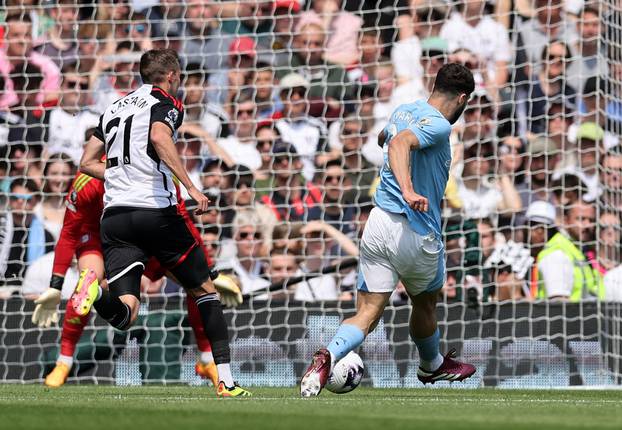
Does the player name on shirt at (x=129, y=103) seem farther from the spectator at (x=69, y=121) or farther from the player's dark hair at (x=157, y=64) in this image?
the spectator at (x=69, y=121)

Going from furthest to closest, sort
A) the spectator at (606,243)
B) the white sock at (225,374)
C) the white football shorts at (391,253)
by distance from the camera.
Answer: the spectator at (606,243)
the white sock at (225,374)
the white football shorts at (391,253)

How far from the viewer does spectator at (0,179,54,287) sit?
11.3m

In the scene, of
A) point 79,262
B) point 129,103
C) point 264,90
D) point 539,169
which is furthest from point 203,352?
point 264,90

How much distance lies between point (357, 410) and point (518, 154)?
6295mm

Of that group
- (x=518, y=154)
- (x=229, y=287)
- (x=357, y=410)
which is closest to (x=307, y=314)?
(x=229, y=287)

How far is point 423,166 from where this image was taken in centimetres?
677

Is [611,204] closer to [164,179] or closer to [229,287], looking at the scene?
[229,287]

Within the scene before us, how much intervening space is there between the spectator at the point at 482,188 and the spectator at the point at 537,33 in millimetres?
904

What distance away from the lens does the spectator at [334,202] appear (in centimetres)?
1148

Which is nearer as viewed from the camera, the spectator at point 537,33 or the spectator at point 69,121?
the spectator at point 537,33

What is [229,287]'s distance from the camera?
8.68 metres

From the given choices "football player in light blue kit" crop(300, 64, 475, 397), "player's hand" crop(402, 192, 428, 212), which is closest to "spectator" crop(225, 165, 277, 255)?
"football player in light blue kit" crop(300, 64, 475, 397)

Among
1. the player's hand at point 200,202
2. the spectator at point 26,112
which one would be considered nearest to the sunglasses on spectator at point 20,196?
the spectator at point 26,112

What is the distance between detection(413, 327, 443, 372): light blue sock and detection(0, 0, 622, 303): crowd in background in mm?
2821
